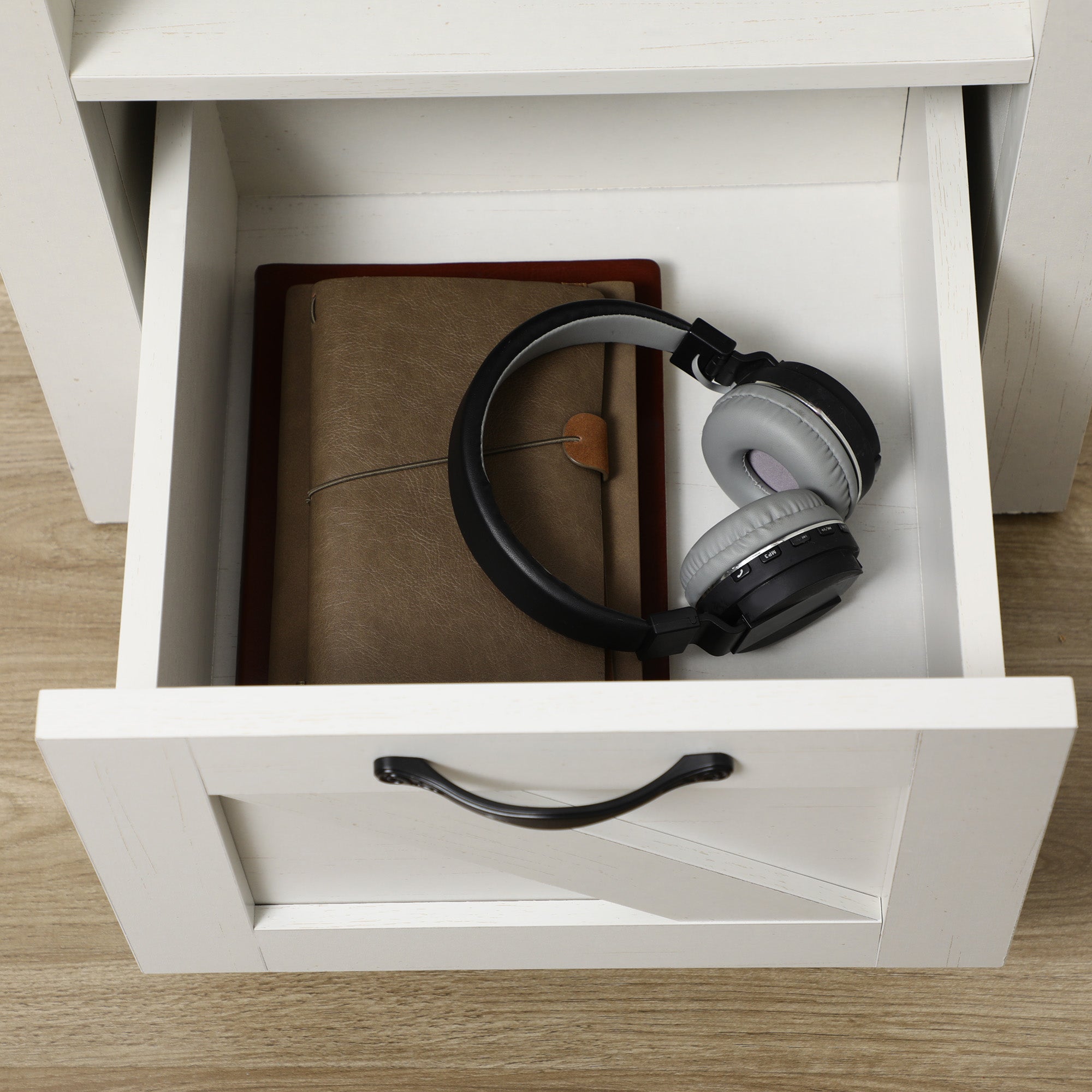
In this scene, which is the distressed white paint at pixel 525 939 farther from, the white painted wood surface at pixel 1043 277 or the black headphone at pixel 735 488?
the white painted wood surface at pixel 1043 277

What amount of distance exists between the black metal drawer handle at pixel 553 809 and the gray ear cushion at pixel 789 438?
0.19 meters

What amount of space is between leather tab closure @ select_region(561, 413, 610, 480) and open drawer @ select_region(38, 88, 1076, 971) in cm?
7

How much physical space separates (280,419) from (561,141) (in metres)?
0.26

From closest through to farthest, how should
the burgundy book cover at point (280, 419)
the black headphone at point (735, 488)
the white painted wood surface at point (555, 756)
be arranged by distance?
the white painted wood surface at point (555, 756) → the black headphone at point (735, 488) → the burgundy book cover at point (280, 419)

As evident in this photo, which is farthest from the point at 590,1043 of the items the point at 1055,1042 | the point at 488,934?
the point at 1055,1042

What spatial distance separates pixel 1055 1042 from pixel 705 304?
1.79ft

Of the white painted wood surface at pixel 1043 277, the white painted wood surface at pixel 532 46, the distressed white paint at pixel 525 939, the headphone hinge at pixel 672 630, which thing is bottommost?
the distressed white paint at pixel 525 939

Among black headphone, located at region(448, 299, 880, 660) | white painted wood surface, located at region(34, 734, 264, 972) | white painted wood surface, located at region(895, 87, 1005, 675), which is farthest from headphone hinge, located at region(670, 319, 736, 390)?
white painted wood surface, located at region(34, 734, 264, 972)

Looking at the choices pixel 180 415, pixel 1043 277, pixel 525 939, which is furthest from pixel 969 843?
pixel 180 415

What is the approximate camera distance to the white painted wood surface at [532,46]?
63 centimetres

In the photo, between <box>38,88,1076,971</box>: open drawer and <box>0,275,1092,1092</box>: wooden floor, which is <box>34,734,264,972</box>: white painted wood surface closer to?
<box>38,88,1076,971</box>: open drawer

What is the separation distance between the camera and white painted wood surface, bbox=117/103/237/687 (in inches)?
24.6

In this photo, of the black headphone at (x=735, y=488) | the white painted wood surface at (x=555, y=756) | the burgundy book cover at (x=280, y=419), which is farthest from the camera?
the burgundy book cover at (x=280, y=419)

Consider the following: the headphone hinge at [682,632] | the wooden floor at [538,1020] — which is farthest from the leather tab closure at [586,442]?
the wooden floor at [538,1020]
